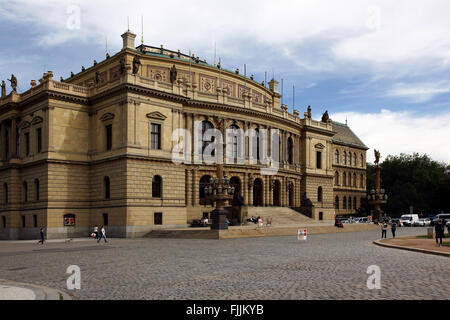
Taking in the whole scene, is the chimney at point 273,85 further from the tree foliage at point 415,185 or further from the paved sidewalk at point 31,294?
the paved sidewalk at point 31,294

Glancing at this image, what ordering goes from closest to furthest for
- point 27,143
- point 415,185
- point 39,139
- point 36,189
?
point 36,189 → point 39,139 → point 27,143 → point 415,185

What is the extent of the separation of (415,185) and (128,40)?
67296 mm

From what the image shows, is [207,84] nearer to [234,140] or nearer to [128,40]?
[234,140]

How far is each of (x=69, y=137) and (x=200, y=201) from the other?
17.3m

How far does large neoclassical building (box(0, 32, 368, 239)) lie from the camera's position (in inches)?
1946

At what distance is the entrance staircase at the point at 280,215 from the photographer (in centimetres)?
6028

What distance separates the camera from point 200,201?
190 feet

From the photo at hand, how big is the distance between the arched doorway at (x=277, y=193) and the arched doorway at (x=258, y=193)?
11.7ft

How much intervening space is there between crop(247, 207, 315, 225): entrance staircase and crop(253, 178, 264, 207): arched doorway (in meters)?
2.06

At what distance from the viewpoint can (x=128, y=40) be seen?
6194 centimetres

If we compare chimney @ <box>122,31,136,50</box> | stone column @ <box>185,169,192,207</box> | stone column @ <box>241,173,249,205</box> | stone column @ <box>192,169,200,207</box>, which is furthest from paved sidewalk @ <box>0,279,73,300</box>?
chimney @ <box>122,31,136,50</box>

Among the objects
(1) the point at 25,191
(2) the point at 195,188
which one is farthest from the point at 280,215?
(1) the point at 25,191

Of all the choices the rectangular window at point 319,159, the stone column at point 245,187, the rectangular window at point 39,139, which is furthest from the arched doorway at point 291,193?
the rectangular window at point 39,139

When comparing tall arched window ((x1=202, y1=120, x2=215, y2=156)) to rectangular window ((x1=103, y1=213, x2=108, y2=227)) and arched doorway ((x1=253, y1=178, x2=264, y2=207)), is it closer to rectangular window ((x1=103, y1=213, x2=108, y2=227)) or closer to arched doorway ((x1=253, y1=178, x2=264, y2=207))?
arched doorway ((x1=253, y1=178, x2=264, y2=207))
